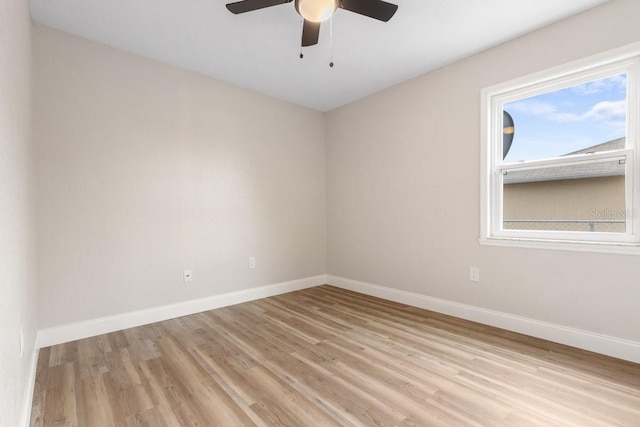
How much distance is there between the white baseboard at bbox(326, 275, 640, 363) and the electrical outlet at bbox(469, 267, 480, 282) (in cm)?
26

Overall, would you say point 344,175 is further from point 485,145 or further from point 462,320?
point 462,320

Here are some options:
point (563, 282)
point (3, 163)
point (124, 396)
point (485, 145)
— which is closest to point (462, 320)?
point (563, 282)

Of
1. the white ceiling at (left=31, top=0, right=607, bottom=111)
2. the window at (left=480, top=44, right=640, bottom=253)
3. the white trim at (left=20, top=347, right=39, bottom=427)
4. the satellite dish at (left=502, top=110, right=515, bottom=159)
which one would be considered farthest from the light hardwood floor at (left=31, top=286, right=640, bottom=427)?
the white ceiling at (left=31, top=0, right=607, bottom=111)

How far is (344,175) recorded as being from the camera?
412cm

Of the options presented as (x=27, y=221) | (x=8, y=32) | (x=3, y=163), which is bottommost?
(x=27, y=221)

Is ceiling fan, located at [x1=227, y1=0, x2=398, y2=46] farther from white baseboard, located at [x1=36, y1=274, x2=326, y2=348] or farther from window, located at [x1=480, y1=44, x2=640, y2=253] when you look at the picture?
white baseboard, located at [x1=36, y1=274, x2=326, y2=348]

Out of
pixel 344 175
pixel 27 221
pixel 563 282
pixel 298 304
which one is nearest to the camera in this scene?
pixel 27 221

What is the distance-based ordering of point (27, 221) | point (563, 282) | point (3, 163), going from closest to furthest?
point (3, 163), point (27, 221), point (563, 282)

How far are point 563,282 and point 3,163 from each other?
3.38 m

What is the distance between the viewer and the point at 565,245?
7.62 feet

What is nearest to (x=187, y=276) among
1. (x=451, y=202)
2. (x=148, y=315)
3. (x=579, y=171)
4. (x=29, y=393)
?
(x=148, y=315)

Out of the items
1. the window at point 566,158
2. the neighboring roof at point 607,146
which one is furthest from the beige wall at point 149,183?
the neighboring roof at point 607,146

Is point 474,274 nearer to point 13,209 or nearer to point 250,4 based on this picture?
point 250,4

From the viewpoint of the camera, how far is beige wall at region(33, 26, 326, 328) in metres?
2.42
